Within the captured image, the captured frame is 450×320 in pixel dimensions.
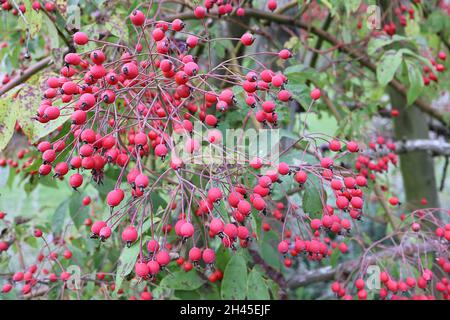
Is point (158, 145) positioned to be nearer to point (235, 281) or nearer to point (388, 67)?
point (235, 281)

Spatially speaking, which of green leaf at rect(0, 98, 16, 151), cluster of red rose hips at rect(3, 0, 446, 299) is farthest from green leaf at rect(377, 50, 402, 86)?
green leaf at rect(0, 98, 16, 151)

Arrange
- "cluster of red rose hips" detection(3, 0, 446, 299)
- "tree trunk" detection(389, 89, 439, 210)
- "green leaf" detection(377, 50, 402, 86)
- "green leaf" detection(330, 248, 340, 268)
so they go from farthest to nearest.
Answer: "tree trunk" detection(389, 89, 439, 210), "green leaf" detection(330, 248, 340, 268), "green leaf" detection(377, 50, 402, 86), "cluster of red rose hips" detection(3, 0, 446, 299)

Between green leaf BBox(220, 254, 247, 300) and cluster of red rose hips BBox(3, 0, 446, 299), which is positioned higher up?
cluster of red rose hips BBox(3, 0, 446, 299)

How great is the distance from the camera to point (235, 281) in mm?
1421

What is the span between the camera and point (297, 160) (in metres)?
1.39

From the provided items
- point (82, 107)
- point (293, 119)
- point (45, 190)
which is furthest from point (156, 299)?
point (45, 190)

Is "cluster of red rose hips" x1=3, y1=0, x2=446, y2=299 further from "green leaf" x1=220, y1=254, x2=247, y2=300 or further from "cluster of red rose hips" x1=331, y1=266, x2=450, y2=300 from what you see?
"cluster of red rose hips" x1=331, y1=266, x2=450, y2=300

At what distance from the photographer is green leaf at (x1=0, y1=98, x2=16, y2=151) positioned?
1234 millimetres

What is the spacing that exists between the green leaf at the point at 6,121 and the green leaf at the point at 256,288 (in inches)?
31.7

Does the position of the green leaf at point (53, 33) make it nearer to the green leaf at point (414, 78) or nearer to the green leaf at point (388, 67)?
the green leaf at point (388, 67)

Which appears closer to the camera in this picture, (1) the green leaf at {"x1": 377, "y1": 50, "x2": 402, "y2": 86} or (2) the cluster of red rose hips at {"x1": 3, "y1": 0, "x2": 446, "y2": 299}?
(2) the cluster of red rose hips at {"x1": 3, "y1": 0, "x2": 446, "y2": 299}

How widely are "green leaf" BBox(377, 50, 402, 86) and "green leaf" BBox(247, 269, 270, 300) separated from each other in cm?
84

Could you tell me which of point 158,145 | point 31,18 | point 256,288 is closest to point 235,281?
point 256,288

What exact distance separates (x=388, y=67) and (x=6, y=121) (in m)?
1.32
